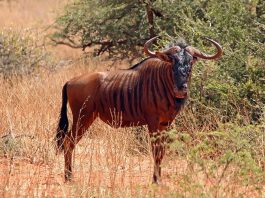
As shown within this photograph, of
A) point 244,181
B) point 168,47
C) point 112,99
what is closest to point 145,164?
point 112,99

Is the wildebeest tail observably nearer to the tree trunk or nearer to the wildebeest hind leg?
the wildebeest hind leg

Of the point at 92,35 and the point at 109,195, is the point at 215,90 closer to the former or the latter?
the point at 109,195

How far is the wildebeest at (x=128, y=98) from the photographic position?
713 cm

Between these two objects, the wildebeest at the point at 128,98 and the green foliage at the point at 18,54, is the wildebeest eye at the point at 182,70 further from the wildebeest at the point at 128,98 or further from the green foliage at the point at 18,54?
the green foliage at the point at 18,54

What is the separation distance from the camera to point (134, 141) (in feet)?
28.6

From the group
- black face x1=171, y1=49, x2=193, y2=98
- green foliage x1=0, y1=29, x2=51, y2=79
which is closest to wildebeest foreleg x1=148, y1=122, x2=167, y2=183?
A: black face x1=171, y1=49, x2=193, y2=98

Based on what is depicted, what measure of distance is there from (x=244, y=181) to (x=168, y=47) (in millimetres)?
2488

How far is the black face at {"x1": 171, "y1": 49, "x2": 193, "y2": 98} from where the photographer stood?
6.81 m

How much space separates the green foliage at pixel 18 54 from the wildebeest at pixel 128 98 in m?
5.82

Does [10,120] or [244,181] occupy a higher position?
[244,181]

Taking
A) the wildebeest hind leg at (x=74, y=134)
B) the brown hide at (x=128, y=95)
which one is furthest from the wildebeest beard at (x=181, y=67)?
the wildebeest hind leg at (x=74, y=134)

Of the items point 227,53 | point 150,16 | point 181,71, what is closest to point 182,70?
point 181,71

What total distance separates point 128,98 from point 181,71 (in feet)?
2.59

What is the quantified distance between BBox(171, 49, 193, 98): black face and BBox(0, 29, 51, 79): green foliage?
21.9 feet
